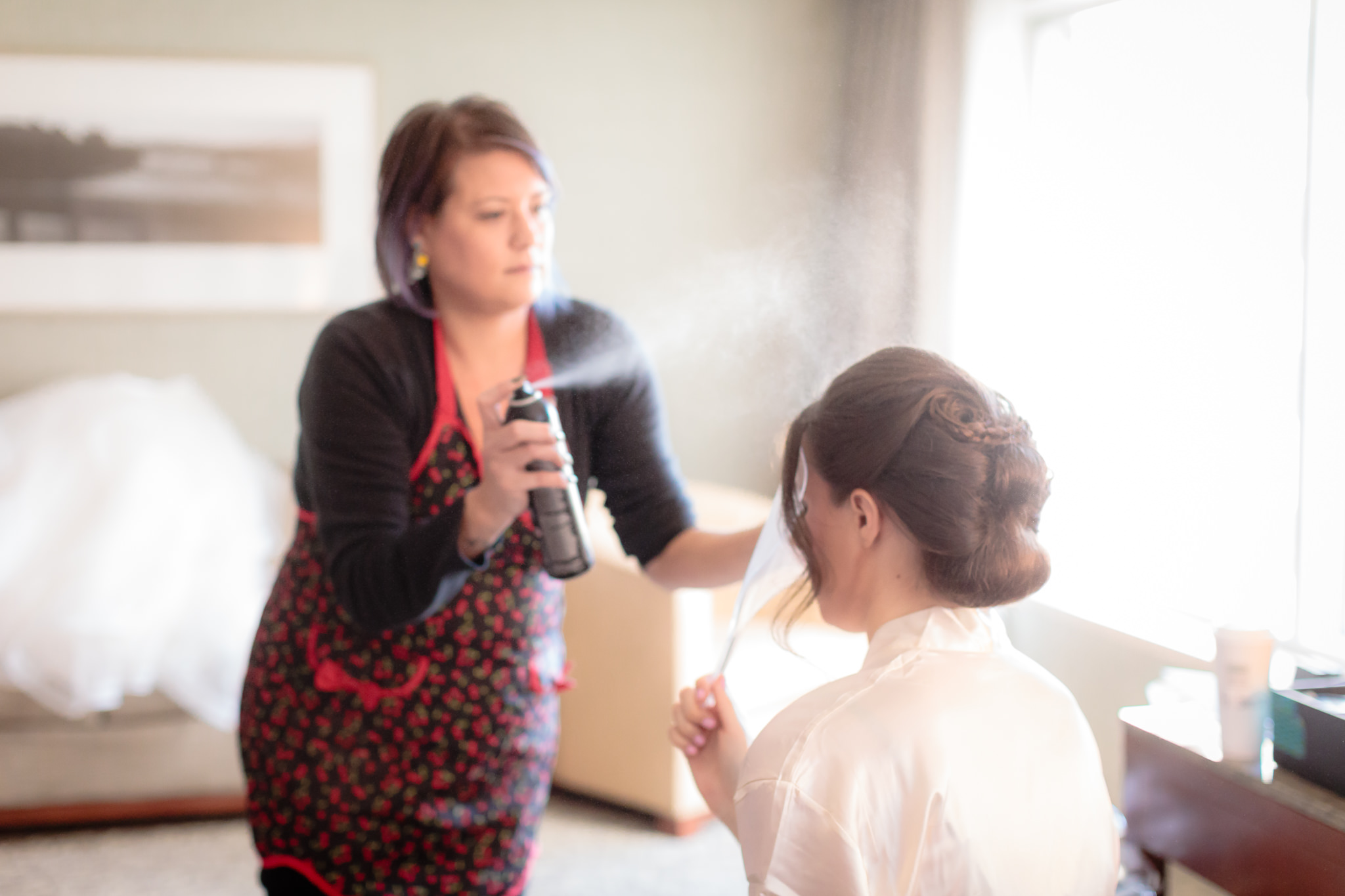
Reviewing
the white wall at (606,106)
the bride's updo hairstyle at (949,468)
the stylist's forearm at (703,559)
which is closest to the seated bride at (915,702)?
the bride's updo hairstyle at (949,468)

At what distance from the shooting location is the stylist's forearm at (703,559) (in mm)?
1190

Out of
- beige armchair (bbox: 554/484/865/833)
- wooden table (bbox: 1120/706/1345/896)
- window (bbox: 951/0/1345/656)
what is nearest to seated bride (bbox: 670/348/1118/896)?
wooden table (bbox: 1120/706/1345/896)

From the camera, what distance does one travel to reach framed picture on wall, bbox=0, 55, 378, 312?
126 inches

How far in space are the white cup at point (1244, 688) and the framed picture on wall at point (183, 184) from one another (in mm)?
2650

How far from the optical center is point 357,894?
3.90 feet

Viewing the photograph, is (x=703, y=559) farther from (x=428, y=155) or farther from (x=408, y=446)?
(x=428, y=155)

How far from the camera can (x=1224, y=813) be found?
4.62 feet

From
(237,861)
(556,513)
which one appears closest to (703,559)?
(556,513)

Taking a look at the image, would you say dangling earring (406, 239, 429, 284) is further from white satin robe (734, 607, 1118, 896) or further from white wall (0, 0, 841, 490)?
white wall (0, 0, 841, 490)

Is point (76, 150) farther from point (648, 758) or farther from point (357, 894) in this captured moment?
point (357, 894)

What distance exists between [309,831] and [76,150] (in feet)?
8.97

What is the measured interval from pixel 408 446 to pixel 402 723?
0.97 feet

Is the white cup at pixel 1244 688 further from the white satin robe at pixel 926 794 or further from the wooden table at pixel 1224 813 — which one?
the white satin robe at pixel 926 794

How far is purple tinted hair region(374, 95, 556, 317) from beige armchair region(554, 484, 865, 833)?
1.37 metres
